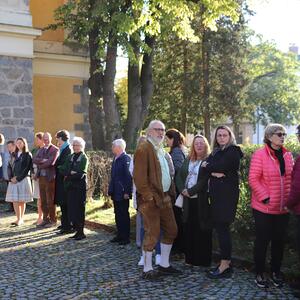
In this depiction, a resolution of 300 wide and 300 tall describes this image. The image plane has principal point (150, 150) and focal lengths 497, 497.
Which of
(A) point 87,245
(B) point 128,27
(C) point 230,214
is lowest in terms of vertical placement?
(A) point 87,245

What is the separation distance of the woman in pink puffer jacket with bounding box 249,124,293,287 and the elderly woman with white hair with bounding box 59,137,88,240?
3.69 m

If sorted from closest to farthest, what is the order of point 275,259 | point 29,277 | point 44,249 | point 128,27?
1. point 275,259
2. point 29,277
3. point 44,249
4. point 128,27

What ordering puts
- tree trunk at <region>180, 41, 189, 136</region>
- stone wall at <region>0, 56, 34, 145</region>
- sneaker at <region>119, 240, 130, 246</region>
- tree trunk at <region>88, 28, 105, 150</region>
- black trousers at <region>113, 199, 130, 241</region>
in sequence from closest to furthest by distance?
sneaker at <region>119, 240, 130, 246</region>, black trousers at <region>113, 199, 130, 241</region>, stone wall at <region>0, 56, 34, 145</region>, tree trunk at <region>88, 28, 105, 150</region>, tree trunk at <region>180, 41, 189, 136</region>

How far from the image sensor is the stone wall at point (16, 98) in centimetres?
1354

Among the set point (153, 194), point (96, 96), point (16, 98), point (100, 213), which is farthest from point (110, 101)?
point (153, 194)

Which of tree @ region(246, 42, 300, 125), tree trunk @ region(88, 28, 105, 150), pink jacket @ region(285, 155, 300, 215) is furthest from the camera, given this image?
tree @ region(246, 42, 300, 125)

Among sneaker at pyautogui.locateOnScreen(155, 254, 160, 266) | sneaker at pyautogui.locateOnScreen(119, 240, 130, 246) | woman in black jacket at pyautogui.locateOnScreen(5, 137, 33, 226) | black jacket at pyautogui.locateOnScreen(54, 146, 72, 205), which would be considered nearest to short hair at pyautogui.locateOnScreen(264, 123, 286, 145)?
sneaker at pyautogui.locateOnScreen(155, 254, 160, 266)

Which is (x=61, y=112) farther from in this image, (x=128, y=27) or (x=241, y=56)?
(x=241, y=56)

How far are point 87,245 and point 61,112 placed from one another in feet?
28.6

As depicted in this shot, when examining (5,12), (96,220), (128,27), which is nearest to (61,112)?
(5,12)

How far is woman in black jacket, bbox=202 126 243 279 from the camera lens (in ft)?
19.0

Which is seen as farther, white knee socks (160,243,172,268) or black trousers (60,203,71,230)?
black trousers (60,203,71,230)

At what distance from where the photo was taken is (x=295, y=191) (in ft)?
16.6

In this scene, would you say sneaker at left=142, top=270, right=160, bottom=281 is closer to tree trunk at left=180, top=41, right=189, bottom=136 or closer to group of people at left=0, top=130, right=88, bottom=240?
group of people at left=0, top=130, right=88, bottom=240
